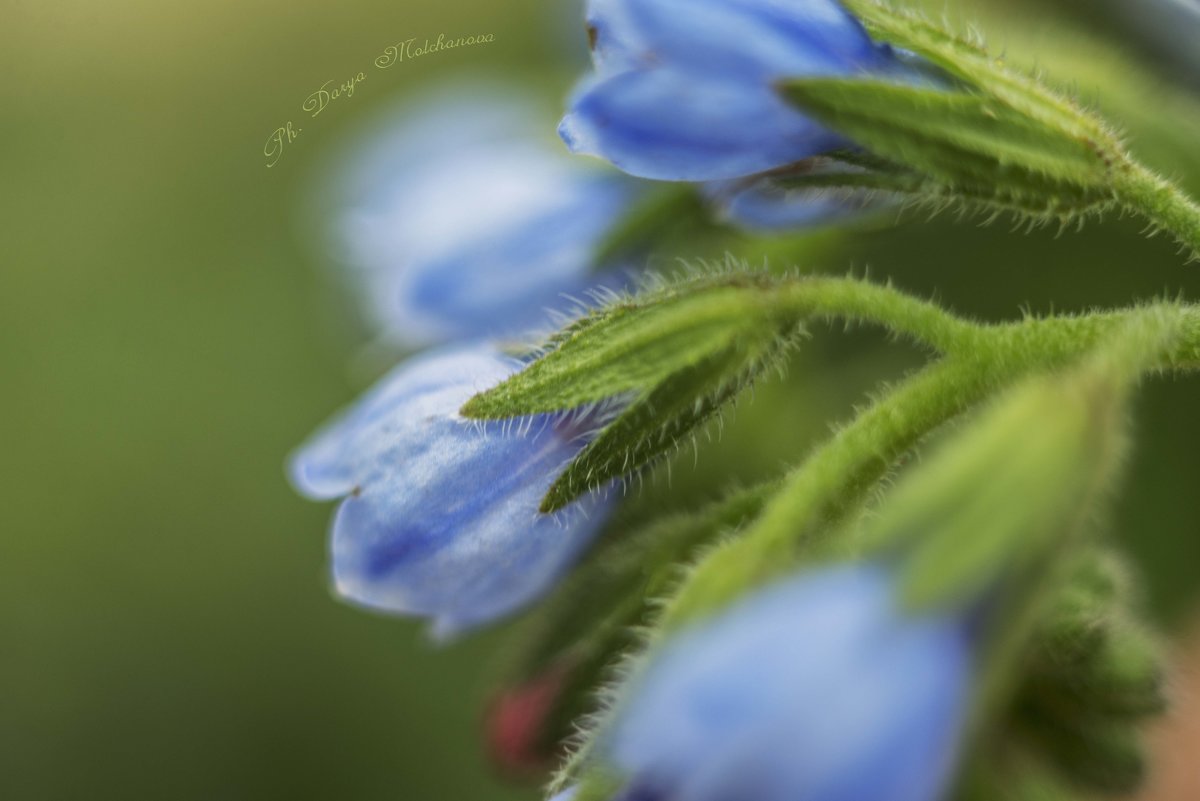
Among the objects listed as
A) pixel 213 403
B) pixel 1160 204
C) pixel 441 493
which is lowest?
pixel 213 403

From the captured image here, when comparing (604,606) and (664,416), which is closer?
(664,416)

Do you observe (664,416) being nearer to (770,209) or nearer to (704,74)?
(704,74)

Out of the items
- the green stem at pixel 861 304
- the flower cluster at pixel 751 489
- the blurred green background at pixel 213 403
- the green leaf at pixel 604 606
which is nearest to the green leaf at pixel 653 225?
the flower cluster at pixel 751 489

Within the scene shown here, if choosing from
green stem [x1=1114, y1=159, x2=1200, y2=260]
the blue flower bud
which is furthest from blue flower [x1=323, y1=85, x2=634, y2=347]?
green stem [x1=1114, y1=159, x2=1200, y2=260]

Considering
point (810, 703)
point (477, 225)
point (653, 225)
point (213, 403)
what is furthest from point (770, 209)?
point (213, 403)

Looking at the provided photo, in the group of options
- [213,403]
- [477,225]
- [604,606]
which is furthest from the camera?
[213,403]

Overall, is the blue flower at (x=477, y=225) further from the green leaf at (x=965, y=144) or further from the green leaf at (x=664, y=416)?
the green leaf at (x=965, y=144)
